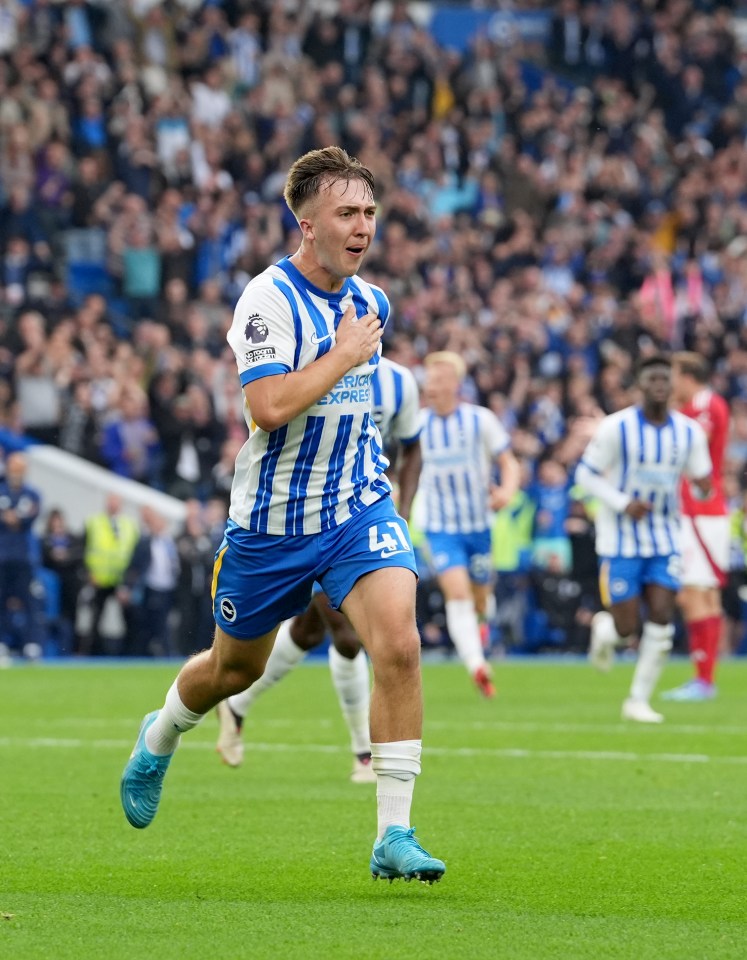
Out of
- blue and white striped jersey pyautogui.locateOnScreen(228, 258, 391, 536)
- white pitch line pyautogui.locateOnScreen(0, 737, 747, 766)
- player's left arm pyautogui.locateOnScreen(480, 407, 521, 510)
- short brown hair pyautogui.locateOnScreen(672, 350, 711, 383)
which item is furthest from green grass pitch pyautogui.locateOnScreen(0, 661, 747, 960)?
short brown hair pyautogui.locateOnScreen(672, 350, 711, 383)

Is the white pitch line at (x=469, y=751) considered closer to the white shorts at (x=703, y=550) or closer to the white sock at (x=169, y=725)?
the white sock at (x=169, y=725)

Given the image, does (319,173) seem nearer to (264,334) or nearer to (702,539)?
(264,334)

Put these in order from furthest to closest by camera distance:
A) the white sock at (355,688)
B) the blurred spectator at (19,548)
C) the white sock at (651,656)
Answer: the blurred spectator at (19,548)
the white sock at (651,656)
the white sock at (355,688)

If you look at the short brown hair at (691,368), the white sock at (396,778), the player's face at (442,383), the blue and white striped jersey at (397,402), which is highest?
the short brown hair at (691,368)

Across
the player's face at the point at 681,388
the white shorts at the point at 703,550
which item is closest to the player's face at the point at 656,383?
the player's face at the point at 681,388

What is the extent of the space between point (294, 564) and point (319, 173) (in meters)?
1.34

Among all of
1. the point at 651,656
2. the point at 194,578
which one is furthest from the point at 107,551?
the point at 651,656

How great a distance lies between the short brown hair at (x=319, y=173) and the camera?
6.58 meters

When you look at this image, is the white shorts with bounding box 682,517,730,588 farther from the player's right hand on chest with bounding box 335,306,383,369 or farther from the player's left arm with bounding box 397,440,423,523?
the player's right hand on chest with bounding box 335,306,383,369

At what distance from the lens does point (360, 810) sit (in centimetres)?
846

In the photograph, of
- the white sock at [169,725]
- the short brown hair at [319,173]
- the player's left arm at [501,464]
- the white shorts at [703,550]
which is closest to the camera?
the short brown hair at [319,173]

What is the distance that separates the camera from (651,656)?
13.4 metres

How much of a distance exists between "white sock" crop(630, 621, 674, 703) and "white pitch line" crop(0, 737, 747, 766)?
7.31ft

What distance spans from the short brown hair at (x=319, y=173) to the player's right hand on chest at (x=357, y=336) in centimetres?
44
